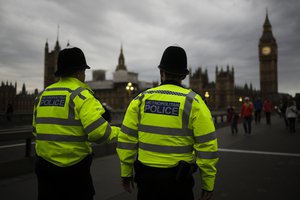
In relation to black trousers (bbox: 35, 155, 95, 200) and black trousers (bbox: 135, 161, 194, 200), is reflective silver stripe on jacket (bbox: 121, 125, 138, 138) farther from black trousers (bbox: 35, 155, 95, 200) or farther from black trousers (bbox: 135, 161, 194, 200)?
black trousers (bbox: 35, 155, 95, 200)

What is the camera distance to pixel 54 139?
2.87 metres

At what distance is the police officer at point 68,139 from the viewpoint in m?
2.79

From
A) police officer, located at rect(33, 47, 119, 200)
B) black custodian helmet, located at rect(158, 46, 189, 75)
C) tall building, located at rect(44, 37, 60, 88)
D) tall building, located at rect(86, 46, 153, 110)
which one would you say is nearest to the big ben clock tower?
tall building, located at rect(86, 46, 153, 110)

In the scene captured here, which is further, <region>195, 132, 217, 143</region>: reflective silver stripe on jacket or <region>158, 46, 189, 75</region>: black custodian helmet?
<region>158, 46, 189, 75</region>: black custodian helmet

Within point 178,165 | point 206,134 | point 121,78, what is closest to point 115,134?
point 178,165

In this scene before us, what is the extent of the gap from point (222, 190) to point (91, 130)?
11.3ft

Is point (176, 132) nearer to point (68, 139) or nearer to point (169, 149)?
point (169, 149)

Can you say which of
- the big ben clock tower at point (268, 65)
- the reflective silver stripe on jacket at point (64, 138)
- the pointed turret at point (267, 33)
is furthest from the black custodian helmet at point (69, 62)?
the pointed turret at point (267, 33)

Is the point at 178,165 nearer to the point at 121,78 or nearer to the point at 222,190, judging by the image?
the point at 222,190

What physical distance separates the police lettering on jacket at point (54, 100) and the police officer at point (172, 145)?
84cm

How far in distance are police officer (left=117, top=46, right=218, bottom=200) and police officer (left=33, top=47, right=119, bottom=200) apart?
16.9 inches

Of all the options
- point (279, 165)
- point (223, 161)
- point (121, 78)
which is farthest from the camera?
point (121, 78)

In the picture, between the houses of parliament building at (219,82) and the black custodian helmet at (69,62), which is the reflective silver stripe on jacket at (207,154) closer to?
the black custodian helmet at (69,62)

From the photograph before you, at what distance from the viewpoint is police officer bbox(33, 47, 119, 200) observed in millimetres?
2795
